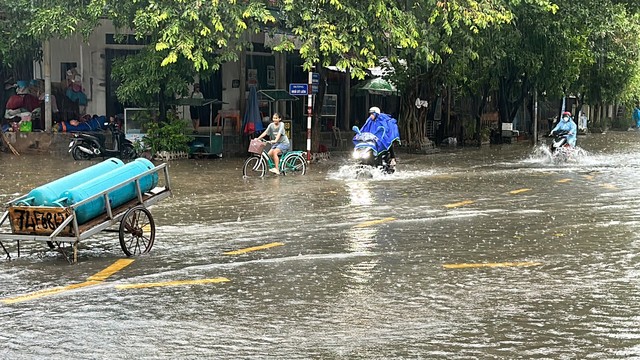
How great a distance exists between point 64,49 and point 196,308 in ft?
71.6

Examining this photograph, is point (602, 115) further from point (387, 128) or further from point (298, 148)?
point (387, 128)

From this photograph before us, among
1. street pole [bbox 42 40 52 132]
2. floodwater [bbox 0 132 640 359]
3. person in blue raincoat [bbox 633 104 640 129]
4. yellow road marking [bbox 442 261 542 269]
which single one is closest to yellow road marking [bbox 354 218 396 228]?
floodwater [bbox 0 132 640 359]

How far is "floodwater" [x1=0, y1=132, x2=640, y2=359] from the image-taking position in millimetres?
6672

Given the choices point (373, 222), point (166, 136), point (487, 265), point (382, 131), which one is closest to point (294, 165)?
point (382, 131)

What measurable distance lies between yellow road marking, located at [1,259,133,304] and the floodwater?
0.04m

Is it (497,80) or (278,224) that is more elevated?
(497,80)

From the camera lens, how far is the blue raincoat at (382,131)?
2041 centimetres

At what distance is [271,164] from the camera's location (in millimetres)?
20391

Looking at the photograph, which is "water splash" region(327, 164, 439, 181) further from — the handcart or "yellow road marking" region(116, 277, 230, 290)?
"yellow road marking" region(116, 277, 230, 290)

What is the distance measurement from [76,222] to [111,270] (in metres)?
0.65

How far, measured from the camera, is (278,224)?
12.9 m

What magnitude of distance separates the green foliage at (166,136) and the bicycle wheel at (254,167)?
16.6ft

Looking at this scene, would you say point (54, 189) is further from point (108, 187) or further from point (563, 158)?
point (563, 158)

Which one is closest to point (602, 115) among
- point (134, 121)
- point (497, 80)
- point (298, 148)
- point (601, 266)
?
point (497, 80)
